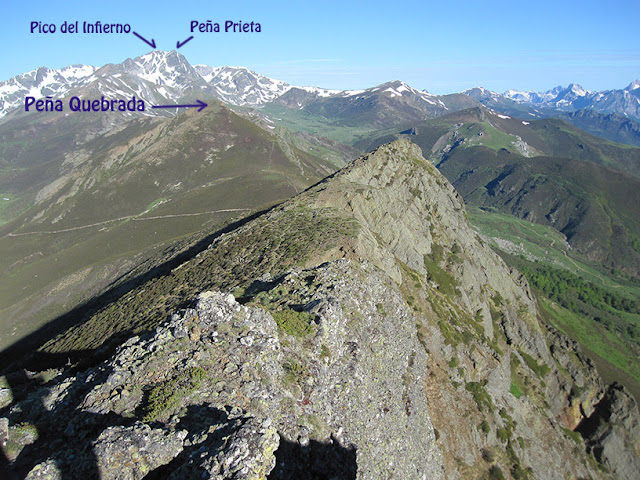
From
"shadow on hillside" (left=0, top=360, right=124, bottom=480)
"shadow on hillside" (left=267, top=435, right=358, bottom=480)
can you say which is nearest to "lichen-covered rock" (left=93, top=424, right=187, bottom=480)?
"shadow on hillside" (left=0, top=360, right=124, bottom=480)

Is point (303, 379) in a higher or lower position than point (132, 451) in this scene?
lower

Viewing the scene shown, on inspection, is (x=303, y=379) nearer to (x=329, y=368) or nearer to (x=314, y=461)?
(x=329, y=368)

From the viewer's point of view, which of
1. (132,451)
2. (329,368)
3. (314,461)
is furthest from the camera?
(329,368)

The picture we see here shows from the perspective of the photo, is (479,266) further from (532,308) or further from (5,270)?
(5,270)

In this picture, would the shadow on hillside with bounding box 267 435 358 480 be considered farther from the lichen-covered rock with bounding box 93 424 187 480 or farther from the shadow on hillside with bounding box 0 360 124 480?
the shadow on hillside with bounding box 0 360 124 480

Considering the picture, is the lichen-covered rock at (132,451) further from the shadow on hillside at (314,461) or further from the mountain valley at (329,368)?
the shadow on hillside at (314,461)

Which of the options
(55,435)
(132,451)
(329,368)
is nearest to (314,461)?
(329,368)
